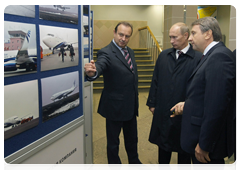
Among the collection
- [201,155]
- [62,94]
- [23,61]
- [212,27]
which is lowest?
[201,155]

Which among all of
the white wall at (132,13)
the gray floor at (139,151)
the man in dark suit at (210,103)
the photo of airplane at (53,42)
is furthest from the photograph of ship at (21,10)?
the white wall at (132,13)

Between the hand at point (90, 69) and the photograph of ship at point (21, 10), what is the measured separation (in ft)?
1.76

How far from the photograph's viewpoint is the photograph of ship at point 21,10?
101 cm

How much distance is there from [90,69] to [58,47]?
290 millimetres

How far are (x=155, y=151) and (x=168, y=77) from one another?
126 cm

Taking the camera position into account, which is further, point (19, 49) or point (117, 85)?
point (117, 85)

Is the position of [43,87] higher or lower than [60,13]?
lower

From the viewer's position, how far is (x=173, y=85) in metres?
1.89

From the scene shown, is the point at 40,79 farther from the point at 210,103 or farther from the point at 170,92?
the point at 170,92

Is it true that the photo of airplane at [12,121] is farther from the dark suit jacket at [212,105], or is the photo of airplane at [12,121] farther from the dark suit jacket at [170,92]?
the dark suit jacket at [170,92]

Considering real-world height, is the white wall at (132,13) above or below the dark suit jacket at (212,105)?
above

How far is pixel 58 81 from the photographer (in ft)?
4.67

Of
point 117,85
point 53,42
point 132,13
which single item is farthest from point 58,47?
point 132,13

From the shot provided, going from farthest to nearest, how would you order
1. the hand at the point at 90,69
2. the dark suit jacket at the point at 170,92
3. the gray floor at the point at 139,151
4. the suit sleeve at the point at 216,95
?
the gray floor at the point at 139,151, the dark suit jacket at the point at 170,92, the hand at the point at 90,69, the suit sleeve at the point at 216,95
